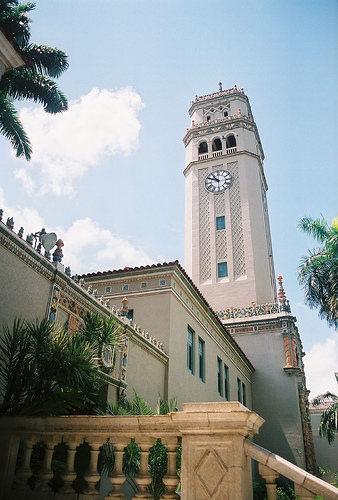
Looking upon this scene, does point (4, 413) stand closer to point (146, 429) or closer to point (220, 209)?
point (146, 429)

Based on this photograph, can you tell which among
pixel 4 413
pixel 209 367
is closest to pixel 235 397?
pixel 209 367

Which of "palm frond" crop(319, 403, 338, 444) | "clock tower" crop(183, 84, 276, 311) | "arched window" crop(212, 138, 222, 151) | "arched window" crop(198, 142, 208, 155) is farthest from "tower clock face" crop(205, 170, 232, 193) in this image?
"palm frond" crop(319, 403, 338, 444)

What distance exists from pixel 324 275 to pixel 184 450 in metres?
16.4

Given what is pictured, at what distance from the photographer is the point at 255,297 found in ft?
99.7

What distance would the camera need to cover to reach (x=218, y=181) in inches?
1411

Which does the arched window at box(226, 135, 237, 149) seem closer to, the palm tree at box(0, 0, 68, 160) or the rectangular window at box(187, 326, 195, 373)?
the palm tree at box(0, 0, 68, 160)

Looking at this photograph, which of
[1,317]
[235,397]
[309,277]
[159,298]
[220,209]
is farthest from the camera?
[220,209]

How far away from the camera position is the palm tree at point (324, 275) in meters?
18.7

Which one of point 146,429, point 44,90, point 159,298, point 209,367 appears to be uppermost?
point 44,90

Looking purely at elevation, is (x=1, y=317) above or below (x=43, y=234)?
below

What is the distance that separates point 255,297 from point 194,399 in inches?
562

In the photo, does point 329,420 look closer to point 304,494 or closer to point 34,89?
point 34,89

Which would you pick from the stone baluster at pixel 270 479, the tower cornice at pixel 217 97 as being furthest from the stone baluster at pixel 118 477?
the tower cornice at pixel 217 97

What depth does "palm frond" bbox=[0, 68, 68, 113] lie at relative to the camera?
64.1 ft
